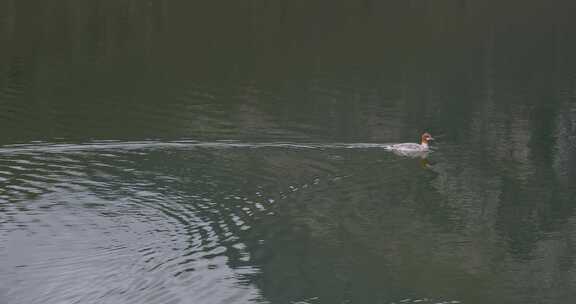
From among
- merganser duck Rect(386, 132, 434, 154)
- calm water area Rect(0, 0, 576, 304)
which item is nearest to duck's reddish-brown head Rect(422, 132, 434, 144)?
merganser duck Rect(386, 132, 434, 154)

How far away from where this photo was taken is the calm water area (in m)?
23.4

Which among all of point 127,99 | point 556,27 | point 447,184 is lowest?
point 447,184

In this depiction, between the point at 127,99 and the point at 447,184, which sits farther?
the point at 127,99

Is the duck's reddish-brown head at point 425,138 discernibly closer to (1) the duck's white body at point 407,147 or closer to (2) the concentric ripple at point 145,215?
(1) the duck's white body at point 407,147

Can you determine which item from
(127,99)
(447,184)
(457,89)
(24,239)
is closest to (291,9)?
(457,89)

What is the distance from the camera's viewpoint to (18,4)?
71.2m

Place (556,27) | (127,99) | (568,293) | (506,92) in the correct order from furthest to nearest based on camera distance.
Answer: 1. (556,27)
2. (506,92)
3. (127,99)
4. (568,293)

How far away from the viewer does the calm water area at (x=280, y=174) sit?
23375 mm

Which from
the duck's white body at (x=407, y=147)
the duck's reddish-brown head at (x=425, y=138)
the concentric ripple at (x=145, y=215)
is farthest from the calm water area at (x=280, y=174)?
the duck's reddish-brown head at (x=425, y=138)

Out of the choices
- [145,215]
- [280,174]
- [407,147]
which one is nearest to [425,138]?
[407,147]

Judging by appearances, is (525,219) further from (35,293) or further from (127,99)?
(127,99)

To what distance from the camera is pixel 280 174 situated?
30.7m

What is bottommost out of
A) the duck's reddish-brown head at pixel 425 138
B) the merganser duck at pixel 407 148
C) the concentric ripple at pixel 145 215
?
the concentric ripple at pixel 145 215

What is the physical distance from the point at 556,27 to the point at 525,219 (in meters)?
45.0
